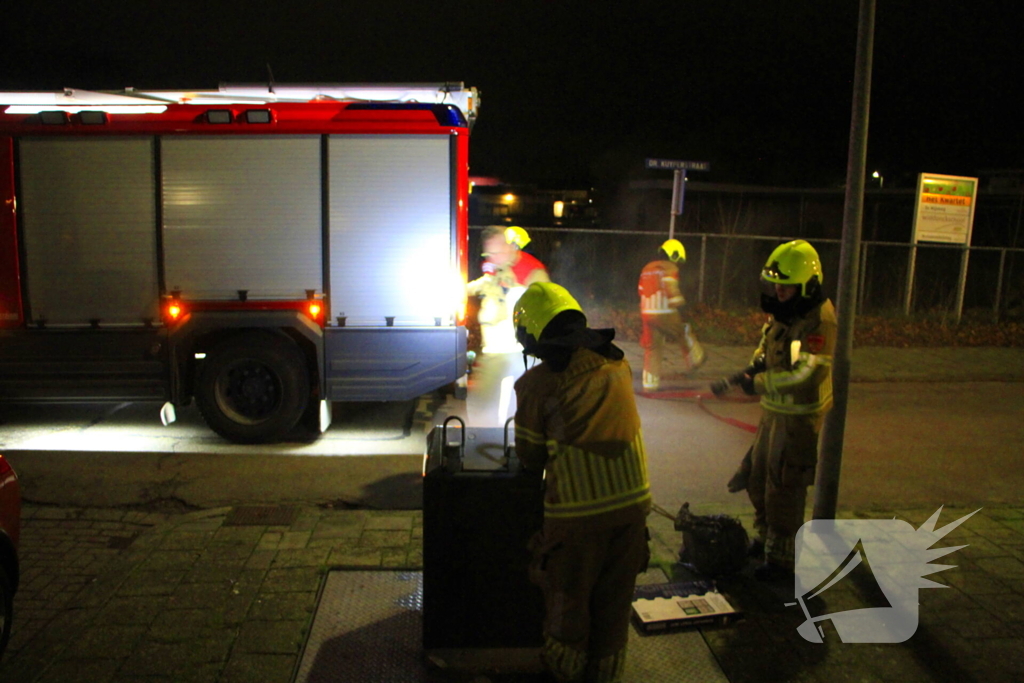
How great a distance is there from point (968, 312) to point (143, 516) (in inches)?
694

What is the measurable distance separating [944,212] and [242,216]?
14.0m

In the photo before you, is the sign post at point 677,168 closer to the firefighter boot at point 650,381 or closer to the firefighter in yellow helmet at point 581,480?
the firefighter boot at point 650,381

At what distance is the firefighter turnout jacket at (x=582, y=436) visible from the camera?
113 inches

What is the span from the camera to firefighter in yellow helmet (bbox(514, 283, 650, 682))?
9.43ft

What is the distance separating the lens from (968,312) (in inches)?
690

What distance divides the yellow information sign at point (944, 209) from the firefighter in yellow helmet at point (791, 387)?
41.8ft

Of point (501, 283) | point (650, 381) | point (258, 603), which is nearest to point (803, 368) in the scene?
point (501, 283)

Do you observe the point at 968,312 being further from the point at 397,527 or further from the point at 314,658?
the point at 314,658

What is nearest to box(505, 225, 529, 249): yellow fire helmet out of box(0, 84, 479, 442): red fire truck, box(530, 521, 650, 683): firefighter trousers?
box(0, 84, 479, 442): red fire truck

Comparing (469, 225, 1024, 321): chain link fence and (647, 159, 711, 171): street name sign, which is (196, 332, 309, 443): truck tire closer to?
(647, 159, 711, 171): street name sign

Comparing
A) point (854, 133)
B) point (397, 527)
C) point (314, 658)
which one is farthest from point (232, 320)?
point (854, 133)

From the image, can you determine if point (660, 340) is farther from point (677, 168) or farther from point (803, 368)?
point (803, 368)

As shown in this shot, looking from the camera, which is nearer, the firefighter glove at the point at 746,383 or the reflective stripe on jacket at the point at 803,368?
the reflective stripe on jacket at the point at 803,368

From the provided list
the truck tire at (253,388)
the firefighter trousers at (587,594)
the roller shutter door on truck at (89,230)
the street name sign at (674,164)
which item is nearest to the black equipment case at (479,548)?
the firefighter trousers at (587,594)
